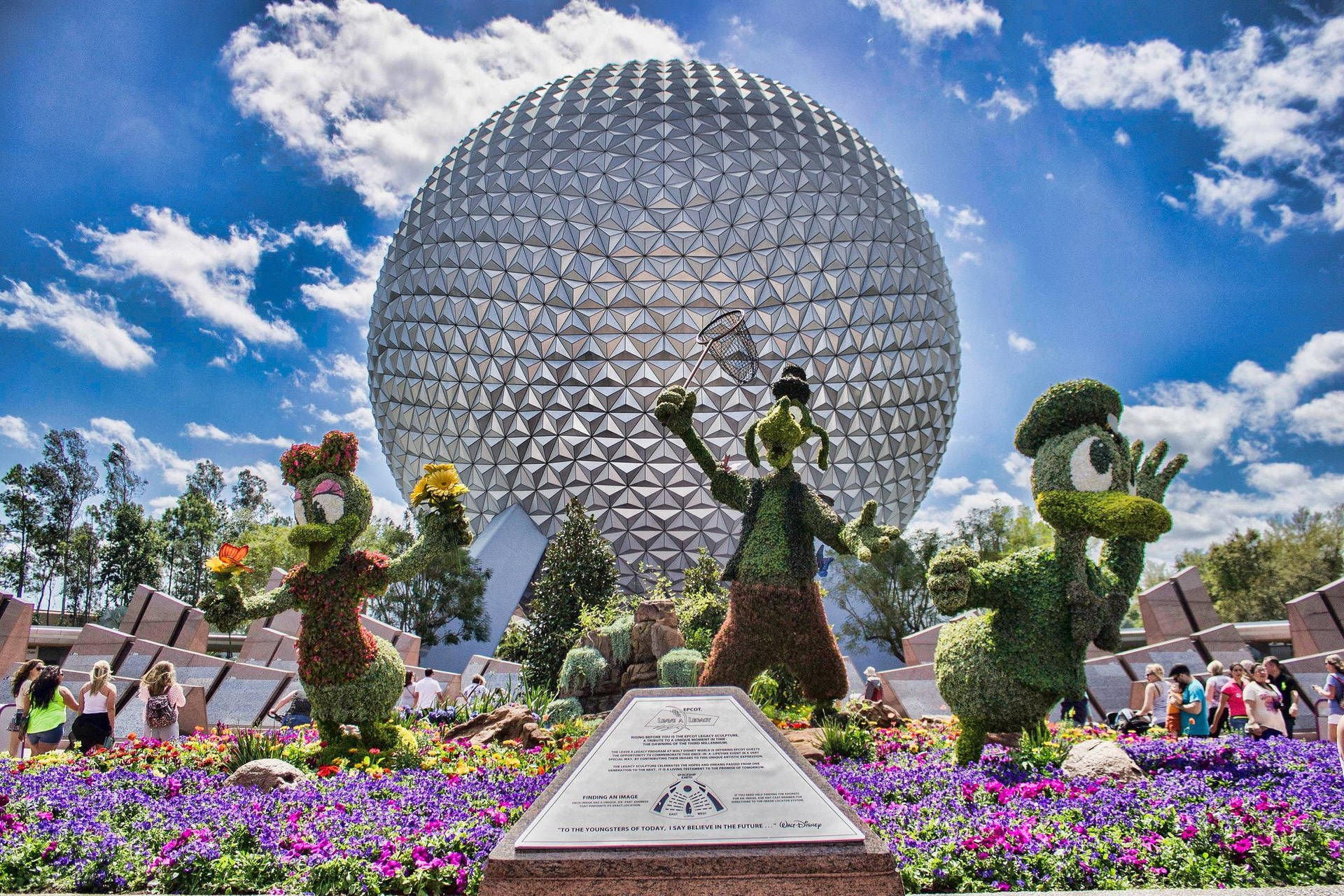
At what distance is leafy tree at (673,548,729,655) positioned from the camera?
1383 cm

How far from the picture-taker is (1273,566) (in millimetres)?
30219

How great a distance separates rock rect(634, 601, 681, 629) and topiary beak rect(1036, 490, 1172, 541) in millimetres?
6704

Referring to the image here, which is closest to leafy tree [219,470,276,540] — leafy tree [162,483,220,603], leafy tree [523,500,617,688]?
leafy tree [162,483,220,603]

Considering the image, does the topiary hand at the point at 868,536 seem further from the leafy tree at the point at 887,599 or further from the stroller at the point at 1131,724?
the leafy tree at the point at 887,599

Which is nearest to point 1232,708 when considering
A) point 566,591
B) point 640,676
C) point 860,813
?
point 860,813

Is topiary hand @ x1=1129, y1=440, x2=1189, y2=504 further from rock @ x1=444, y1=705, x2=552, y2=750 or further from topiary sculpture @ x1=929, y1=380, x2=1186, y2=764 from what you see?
rock @ x1=444, y1=705, x2=552, y2=750

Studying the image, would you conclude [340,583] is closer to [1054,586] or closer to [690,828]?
[690,828]

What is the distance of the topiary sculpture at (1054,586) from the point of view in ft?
22.0

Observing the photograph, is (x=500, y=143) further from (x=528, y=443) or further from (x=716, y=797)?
(x=716, y=797)

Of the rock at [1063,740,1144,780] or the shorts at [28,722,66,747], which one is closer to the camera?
the rock at [1063,740,1144,780]

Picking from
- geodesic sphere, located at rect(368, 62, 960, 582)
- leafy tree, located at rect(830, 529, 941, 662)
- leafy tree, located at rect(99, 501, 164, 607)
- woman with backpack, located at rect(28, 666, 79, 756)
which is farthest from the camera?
leafy tree, located at rect(99, 501, 164, 607)

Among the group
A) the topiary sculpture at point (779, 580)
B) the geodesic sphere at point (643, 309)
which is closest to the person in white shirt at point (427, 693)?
the topiary sculpture at point (779, 580)

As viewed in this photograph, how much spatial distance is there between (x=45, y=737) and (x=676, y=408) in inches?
289

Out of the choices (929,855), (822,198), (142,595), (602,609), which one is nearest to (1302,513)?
(822,198)
